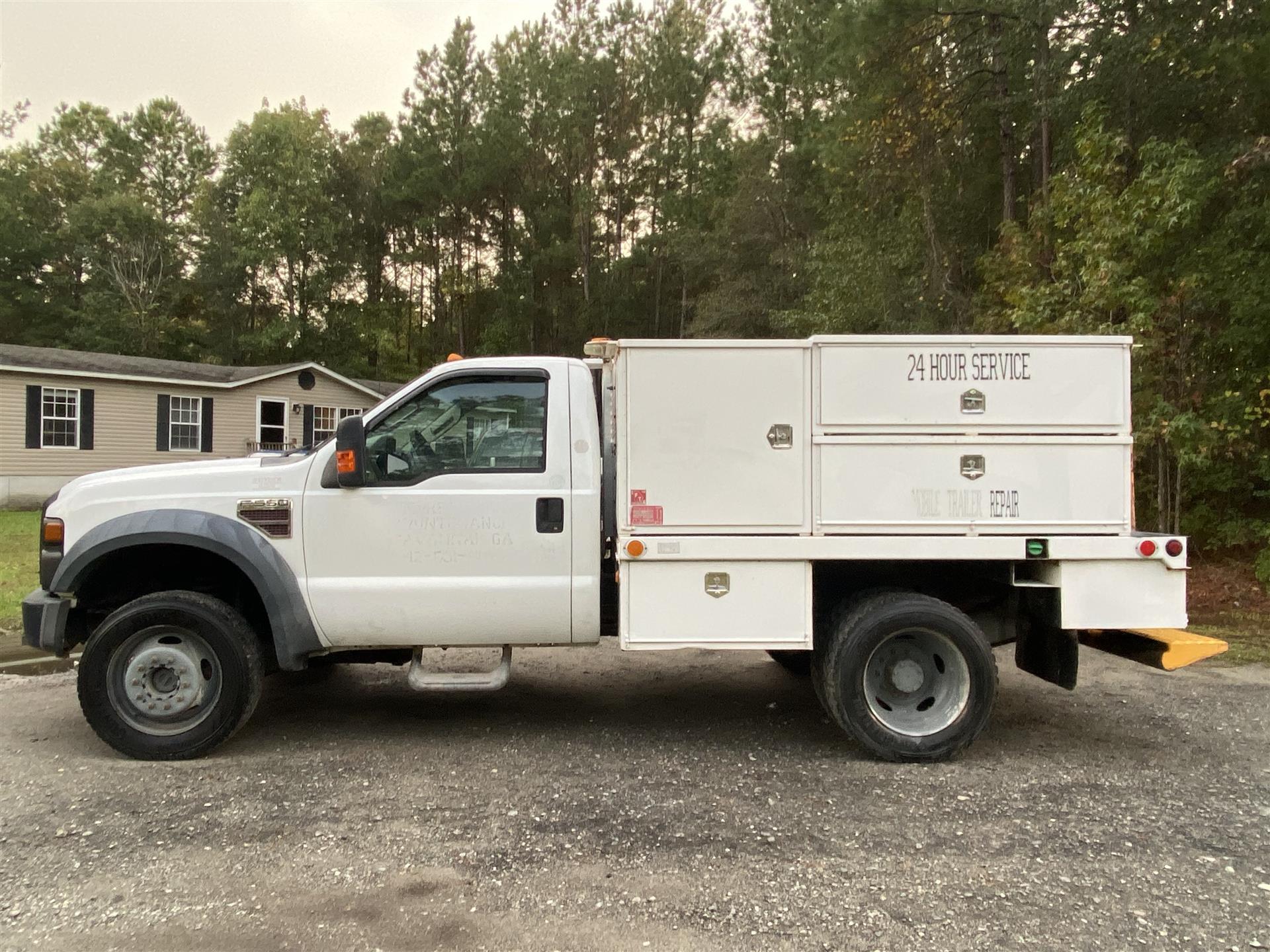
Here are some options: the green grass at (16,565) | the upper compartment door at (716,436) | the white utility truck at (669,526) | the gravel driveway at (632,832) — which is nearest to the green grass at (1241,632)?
the gravel driveway at (632,832)

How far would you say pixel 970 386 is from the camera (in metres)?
4.50

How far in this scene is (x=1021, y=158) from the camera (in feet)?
51.9

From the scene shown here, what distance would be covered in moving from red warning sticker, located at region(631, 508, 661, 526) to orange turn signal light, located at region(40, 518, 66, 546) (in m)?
3.10

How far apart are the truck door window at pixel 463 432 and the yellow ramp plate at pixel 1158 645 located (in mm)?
3446

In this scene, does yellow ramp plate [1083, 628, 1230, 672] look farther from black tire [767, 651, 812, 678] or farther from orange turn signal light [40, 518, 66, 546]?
orange turn signal light [40, 518, 66, 546]

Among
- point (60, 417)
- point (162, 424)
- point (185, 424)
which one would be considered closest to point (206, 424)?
point (185, 424)

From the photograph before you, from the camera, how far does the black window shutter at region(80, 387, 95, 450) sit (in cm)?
1916

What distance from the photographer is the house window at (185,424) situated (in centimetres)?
2078

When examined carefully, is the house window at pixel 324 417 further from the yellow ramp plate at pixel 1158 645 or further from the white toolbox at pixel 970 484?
the yellow ramp plate at pixel 1158 645

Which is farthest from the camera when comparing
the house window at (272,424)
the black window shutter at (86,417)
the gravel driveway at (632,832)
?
the house window at (272,424)

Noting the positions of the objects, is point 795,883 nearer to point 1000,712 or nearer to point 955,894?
point 955,894

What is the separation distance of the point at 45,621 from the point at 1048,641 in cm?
556

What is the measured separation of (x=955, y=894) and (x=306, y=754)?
339 centimetres

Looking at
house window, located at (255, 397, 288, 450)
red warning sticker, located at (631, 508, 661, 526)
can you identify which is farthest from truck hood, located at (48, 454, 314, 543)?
house window, located at (255, 397, 288, 450)
